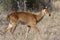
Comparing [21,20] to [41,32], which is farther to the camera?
[21,20]

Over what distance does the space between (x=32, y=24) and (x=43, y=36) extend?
191 centimetres

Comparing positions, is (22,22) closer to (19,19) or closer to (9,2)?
(19,19)

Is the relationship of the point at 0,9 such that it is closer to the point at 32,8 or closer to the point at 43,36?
the point at 32,8

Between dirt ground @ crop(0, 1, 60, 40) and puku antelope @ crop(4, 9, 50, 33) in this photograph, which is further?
puku antelope @ crop(4, 9, 50, 33)

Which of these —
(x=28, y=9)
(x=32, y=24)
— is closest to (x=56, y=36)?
(x=32, y=24)

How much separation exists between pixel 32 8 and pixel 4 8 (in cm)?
165

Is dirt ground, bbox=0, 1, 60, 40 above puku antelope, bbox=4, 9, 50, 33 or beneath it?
beneath

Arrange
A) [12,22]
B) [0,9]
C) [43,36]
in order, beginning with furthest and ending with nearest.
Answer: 1. [0,9]
2. [12,22]
3. [43,36]

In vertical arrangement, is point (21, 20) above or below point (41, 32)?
above

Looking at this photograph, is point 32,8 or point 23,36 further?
point 32,8

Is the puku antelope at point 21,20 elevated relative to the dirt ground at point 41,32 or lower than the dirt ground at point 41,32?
elevated

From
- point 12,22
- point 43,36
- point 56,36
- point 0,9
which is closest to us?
point 43,36

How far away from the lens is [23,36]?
960 centimetres

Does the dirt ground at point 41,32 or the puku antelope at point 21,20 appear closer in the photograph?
the dirt ground at point 41,32
